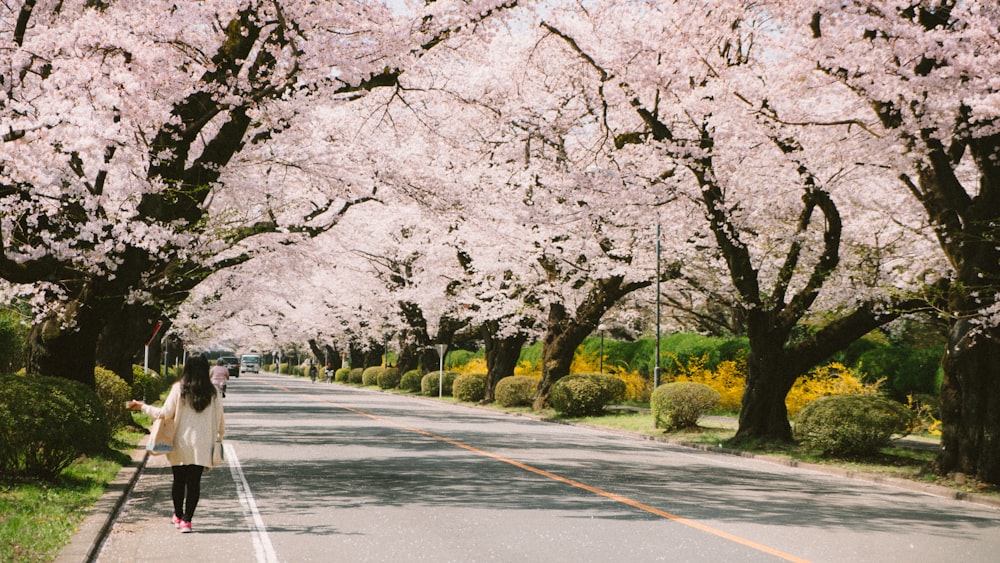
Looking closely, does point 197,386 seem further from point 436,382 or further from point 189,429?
point 436,382


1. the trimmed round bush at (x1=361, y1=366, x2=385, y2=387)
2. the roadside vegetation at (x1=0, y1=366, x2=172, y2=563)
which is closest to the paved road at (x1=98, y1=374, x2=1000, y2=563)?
the roadside vegetation at (x1=0, y1=366, x2=172, y2=563)

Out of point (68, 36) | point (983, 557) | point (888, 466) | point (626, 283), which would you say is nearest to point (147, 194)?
point (68, 36)

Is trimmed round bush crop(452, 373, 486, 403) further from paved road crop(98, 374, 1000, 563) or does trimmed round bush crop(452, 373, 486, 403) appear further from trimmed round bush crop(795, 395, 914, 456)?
trimmed round bush crop(795, 395, 914, 456)

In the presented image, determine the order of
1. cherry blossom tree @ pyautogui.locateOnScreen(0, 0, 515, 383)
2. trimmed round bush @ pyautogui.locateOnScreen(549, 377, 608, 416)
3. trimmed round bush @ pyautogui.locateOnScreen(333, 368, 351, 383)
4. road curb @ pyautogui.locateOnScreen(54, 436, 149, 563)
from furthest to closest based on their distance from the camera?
trimmed round bush @ pyautogui.locateOnScreen(333, 368, 351, 383) → trimmed round bush @ pyautogui.locateOnScreen(549, 377, 608, 416) → cherry blossom tree @ pyautogui.locateOnScreen(0, 0, 515, 383) → road curb @ pyautogui.locateOnScreen(54, 436, 149, 563)

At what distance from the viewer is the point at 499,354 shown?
39.7 metres

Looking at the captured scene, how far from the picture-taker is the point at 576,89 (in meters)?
27.2

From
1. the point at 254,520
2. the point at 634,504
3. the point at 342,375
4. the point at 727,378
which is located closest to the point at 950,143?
the point at 634,504

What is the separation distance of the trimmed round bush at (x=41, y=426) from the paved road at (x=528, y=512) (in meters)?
1.01

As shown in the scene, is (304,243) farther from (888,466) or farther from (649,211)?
(888,466)

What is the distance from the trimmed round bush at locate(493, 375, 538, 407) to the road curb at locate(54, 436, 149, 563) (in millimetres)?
23154

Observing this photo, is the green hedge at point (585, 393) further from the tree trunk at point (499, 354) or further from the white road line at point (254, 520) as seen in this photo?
the white road line at point (254, 520)

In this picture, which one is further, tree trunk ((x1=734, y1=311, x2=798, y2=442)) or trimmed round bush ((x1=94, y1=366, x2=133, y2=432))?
tree trunk ((x1=734, y1=311, x2=798, y2=442))

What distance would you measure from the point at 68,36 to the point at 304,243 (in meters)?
15.1

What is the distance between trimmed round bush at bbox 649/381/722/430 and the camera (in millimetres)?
23766
